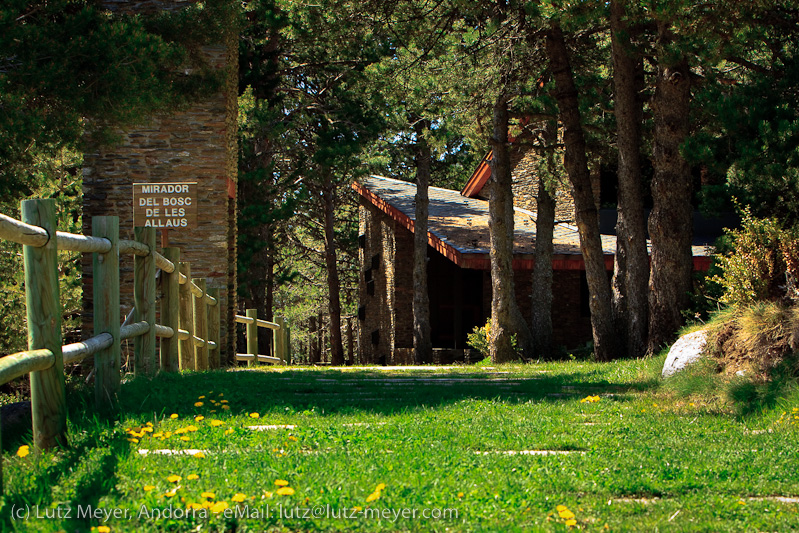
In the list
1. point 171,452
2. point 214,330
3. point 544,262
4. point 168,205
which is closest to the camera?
point 171,452

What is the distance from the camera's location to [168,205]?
495 inches

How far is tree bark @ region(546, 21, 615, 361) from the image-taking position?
1350 centimetres

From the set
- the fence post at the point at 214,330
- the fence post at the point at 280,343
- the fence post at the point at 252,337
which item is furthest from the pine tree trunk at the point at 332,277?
the fence post at the point at 214,330

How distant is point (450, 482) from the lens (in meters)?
3.38

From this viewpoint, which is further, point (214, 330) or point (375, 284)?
point (375, 284)

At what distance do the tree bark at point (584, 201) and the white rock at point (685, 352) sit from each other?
18.1 feet

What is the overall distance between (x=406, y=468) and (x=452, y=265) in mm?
21171

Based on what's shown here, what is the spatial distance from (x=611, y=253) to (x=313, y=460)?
624 inches

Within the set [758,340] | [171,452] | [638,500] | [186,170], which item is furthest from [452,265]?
[638,500]

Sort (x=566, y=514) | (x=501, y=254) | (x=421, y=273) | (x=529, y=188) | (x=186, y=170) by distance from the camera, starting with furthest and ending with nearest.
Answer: (x=529, y=188), (x=421, y=273), (x=501, y=254), (x=186, y=170), (x=566, y=514)

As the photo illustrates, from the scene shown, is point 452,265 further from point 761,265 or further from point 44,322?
point 44,322

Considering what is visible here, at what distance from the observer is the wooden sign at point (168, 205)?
12461mm

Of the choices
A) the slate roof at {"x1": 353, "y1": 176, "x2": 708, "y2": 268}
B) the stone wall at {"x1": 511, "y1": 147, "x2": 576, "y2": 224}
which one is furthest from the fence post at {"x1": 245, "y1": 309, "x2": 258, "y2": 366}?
the stone wall at {"x1": 511, "y1": 147, "x2": 576, "y2": 224}

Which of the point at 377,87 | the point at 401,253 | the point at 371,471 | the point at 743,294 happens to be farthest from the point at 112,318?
the point at 401,253
